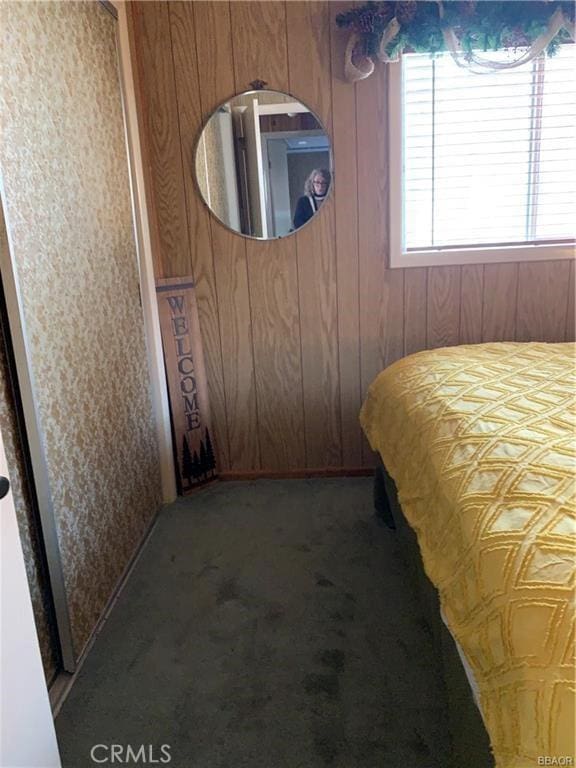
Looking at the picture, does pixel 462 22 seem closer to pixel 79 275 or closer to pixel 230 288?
pixel 230 288

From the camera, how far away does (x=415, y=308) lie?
2.91 m

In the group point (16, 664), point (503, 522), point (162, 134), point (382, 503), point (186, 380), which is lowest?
point (382, 503)

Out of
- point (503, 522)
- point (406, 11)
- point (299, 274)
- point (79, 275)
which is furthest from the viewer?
point (299, 274)

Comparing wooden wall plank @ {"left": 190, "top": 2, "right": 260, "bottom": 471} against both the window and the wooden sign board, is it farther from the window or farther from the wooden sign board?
the window

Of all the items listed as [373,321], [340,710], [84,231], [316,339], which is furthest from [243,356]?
[340,710]

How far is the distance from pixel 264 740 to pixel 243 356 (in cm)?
178

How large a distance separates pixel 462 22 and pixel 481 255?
953 millimetres

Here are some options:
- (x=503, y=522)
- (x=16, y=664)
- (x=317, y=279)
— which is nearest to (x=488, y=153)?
(x=317, y=279)

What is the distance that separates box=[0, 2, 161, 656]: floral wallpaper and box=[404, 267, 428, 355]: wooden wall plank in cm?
125

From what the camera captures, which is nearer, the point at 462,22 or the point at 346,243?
the point at 462,22

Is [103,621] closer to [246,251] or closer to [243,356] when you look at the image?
[243,356]

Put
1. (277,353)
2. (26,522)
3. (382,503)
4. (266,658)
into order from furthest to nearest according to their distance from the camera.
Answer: (277,353)
(382,503)
(266,658)
(26,522)

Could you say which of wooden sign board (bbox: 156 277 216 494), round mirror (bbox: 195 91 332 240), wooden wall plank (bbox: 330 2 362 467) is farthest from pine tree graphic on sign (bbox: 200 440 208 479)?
round mirror (bbox: 195 91 332 240)

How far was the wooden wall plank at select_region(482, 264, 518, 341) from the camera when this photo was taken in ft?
9.36
